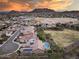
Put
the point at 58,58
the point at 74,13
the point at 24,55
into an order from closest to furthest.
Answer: the point at 58,58 < the point at 24,55 < the point at 74,13

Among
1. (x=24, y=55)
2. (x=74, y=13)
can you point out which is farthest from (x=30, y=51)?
(x=74, y=13)

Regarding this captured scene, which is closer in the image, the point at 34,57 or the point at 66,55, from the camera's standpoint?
the point at 66,55

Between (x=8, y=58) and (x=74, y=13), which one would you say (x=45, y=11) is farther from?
(x=8, y=58)

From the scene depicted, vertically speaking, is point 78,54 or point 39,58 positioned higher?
point 78,54

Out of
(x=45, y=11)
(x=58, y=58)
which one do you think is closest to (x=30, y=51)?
(x=58, y=58)

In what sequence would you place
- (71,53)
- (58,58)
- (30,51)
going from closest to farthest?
(71,53) < (58,58) < (30,51)

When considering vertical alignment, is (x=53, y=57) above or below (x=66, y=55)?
below

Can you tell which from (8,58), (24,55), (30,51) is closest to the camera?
(8,58)

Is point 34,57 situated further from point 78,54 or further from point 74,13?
point 74,13

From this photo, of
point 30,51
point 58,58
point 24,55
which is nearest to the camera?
point 58,58
